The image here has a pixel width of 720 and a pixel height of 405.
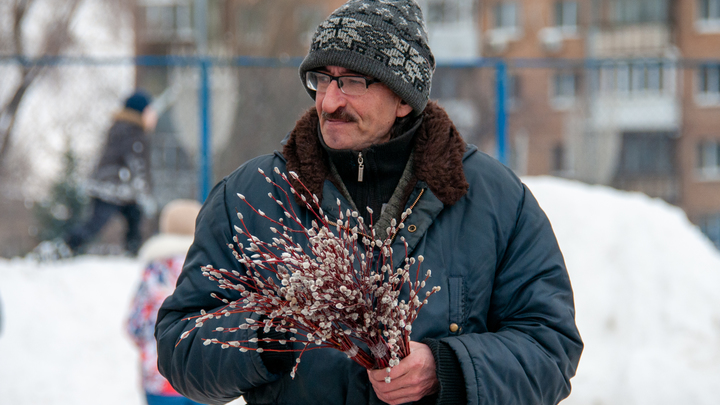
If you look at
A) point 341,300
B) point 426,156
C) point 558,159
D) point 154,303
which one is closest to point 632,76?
point 558,159

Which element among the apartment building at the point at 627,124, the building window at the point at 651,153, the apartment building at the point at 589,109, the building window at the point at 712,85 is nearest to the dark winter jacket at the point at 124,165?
the apartment building at the point at 589,109

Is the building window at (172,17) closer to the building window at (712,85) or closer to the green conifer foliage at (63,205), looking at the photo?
the green conifer foliage at (63,205)

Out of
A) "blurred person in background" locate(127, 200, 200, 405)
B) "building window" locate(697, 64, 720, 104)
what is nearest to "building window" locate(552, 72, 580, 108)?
"building window" locate(697, 64, 720, 104)

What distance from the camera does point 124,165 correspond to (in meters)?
6.49

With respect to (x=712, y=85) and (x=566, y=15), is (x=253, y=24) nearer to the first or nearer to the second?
(x=712, y=85)

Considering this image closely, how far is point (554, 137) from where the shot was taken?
27.6 ft

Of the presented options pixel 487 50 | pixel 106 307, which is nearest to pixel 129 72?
pixel 106 307

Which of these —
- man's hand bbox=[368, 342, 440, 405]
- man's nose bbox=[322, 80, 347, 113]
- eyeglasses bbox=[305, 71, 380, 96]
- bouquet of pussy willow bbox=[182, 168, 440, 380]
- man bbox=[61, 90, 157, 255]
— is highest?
eyeglasses bbox=[305, 71, 380, 96]

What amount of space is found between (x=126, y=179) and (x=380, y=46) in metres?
5.21

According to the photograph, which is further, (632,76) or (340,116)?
(632,76)

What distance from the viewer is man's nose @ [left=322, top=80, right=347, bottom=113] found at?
188cm

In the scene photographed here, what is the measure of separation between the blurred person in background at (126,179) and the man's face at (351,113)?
4.77 m

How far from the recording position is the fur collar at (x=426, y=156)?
6.01 feet

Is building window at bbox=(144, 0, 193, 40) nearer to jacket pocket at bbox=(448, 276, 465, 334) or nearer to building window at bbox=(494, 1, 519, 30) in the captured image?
building window at bbox=(494, 1, 519, 30)
